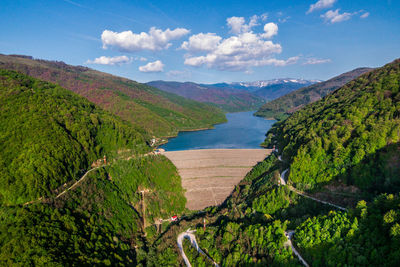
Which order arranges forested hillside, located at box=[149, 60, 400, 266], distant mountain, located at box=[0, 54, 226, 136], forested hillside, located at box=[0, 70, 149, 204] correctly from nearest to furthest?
forested hillside, located at box=[149, 60, 400, 266] → forested hillside, located at box=[0, 70, 149, 204] → distant mountain, located at box=[0, 54, 226, 136]

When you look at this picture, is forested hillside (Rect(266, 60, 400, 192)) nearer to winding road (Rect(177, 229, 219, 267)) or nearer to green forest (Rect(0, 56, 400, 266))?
green forest (Rect(0, 56, 400, 266))

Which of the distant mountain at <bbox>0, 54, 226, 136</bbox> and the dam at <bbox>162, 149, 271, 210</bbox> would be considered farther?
the distant mountain at <bbox>0, 54, 226, 136</bbox>

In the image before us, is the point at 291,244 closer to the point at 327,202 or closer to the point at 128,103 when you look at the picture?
the point at 327,202

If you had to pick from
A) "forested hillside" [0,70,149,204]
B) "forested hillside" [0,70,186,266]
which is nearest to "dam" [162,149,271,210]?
"forested hillside" [0,70,186,266]

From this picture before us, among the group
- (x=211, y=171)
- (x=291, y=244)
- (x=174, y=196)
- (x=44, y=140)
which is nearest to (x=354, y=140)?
(x=291, y=244)

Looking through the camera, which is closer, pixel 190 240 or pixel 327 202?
pixel 190 240

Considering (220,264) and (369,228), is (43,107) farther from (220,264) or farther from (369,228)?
(369,228)

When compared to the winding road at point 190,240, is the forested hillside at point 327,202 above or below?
above

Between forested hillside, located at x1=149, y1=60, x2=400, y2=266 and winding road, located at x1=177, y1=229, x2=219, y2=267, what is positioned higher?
forested hillside, located at x1=149, y1=60, x2=400, y2=266

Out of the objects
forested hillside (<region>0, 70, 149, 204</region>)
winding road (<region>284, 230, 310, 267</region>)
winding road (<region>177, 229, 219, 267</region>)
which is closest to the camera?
winding road (<region>284, 230, 310, 267</region>)

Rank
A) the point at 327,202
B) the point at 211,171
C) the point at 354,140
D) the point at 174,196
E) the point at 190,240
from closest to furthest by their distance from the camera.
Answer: the point at 190,240, the point at 327,202, the point at 354,140, the point at 174,196, the point at 211,171

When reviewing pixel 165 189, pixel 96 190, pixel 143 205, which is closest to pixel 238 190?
pixel 165 189

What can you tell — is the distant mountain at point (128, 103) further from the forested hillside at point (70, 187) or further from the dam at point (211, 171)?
the forested hillside at point (70, 187)

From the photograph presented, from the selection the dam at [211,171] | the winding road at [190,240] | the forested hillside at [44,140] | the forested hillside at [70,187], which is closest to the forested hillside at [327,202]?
the winding road at [190,240]
